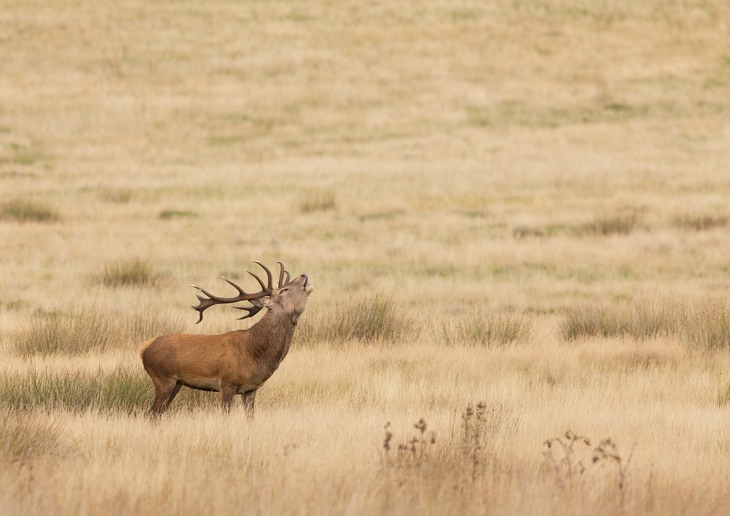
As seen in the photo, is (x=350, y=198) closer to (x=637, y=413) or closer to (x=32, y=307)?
(x=32, y=307)

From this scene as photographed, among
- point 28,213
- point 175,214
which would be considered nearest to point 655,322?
point 175,214

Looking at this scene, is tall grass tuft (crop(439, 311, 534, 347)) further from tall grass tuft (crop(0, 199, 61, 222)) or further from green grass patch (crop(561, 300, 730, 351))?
tall grass tuft (crop(0, 199, 61, 222))

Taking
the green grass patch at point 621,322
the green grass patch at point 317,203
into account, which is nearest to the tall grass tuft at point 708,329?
the green grass patch at point 621,322

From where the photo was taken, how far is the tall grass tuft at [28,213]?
936 inches

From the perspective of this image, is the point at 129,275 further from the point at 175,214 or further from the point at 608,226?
the point at 608,226

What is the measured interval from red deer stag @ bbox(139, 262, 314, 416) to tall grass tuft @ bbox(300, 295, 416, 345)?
430cm

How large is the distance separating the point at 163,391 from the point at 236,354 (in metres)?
0.51

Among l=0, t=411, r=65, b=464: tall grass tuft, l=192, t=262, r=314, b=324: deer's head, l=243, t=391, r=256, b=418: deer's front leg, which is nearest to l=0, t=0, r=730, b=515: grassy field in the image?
l=0, t=411, r=65, b=464: tall grass tuft

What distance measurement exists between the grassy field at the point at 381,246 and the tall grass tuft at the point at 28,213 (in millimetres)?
57

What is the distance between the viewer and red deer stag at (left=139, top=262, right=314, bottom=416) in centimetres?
724

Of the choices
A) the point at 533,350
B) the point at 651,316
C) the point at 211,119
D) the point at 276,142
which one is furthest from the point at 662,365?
the point at 211,119

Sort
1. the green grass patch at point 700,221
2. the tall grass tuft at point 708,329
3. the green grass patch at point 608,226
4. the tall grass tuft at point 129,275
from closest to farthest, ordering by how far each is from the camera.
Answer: the tall grass tuft at point 708,329 < the tall grass tuft at point 129,275 < the green grass patch at point 608,226 < the green grass patch at point 700,221

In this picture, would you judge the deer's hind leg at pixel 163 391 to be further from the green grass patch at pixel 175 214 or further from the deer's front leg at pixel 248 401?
the green grass patch at pixel 175 214

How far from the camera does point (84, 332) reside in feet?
36.3
